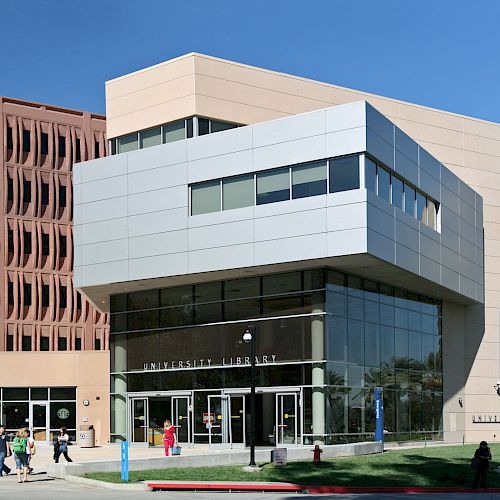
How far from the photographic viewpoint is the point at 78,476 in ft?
107

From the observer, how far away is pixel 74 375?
194 ft

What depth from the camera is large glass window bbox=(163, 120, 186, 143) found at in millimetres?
49562

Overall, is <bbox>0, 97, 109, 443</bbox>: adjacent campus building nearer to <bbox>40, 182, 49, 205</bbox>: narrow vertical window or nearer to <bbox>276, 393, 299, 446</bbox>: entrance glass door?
<bbox>40, 182, 49, 205</bbox>: narrow vertical window

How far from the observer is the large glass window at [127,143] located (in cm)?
5172

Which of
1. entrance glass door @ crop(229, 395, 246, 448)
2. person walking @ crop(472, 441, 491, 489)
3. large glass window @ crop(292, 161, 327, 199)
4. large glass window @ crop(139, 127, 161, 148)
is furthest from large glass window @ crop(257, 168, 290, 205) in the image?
person walking @ crop(472, 441, 491, 489)

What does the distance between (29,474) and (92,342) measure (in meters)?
55.4

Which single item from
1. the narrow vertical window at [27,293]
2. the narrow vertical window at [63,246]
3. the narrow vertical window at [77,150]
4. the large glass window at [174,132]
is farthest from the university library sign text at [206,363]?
the narrow vertical window at [77,150]

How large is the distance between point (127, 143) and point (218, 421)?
50.4 feet

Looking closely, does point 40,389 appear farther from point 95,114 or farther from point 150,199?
point 95,114

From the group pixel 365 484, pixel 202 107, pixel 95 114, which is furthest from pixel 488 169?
pixel 95 114

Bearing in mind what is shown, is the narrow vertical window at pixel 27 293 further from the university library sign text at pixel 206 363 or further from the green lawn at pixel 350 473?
the green lawn at pixel 350 473

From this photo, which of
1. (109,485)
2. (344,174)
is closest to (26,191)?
(344,174)

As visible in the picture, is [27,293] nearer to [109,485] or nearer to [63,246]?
[63,246]

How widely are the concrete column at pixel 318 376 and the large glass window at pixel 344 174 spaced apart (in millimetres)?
5811
